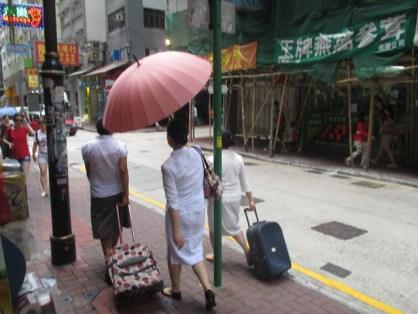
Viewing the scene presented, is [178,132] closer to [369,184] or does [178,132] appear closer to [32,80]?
[369,184]

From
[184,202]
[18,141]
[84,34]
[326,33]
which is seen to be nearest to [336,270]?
[184,202]

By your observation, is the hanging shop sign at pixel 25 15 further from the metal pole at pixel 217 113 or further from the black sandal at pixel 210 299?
the black sandal at pixel 210 299

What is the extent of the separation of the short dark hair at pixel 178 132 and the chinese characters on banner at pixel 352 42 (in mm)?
7240

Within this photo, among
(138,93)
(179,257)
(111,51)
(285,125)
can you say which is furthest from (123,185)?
(111,51)

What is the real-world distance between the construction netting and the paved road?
2.83 meters

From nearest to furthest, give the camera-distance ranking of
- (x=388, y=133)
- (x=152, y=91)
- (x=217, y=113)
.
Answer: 1. (x=152, y=91)
2. (x=217, y=113)
3. (x=388, y=133)

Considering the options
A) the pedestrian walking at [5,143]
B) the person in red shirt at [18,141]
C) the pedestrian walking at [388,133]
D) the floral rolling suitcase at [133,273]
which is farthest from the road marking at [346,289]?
the pedestrian walking at [388,133]

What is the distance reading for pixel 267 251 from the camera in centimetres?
430

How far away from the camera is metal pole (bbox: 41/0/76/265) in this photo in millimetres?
4438

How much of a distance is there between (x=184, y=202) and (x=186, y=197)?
0.04m

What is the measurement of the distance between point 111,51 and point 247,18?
22983 millimetres

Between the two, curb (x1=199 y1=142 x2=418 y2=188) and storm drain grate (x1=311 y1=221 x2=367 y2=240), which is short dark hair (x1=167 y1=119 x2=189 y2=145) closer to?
storm drain grate (x1=311 y1=221 x2=367 y2=240)

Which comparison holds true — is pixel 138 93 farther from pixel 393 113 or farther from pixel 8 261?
pixel 393 113

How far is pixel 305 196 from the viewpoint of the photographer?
8.26m
